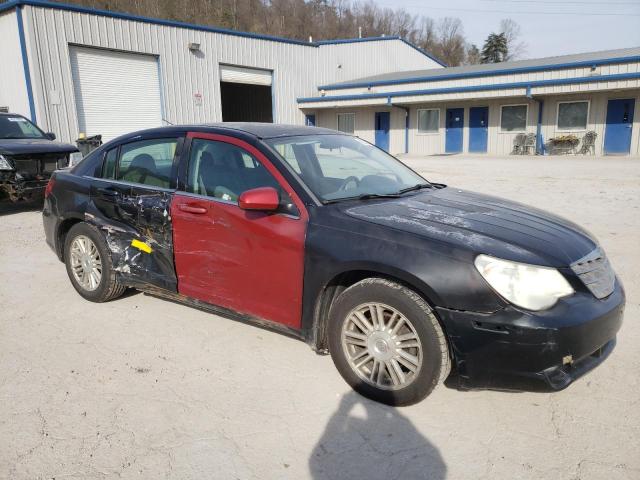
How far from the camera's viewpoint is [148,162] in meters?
4.35

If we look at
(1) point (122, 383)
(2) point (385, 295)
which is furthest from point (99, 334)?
(2) point (385, 295)

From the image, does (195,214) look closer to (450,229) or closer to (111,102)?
(450,229)

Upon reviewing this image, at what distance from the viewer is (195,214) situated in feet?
12.5

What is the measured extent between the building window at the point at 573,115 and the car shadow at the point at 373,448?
24.5 meters

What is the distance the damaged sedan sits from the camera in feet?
28.7

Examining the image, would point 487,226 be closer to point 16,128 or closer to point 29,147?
point 29,147

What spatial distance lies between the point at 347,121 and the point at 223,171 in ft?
93.7

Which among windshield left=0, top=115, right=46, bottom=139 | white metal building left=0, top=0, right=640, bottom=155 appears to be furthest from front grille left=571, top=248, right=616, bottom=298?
white metal building left=0, top=0, right=640, bottom=155

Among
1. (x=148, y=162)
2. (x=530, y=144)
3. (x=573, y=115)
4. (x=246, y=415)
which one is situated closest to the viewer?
(x=246, y=415)

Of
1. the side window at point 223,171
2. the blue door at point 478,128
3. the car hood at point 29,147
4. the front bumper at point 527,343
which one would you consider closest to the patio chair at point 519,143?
the blue door at point 478,128

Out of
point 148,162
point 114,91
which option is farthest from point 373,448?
point 114,91

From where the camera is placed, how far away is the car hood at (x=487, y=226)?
2.81m

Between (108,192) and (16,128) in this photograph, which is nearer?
(108,192)

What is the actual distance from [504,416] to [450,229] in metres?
1.13
